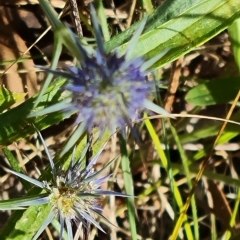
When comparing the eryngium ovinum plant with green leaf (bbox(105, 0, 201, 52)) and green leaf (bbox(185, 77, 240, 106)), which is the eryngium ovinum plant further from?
green leaf (bbox(185, 77, 240, 106))

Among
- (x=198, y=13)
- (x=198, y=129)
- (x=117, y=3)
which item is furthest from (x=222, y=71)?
(x=198, y=13)

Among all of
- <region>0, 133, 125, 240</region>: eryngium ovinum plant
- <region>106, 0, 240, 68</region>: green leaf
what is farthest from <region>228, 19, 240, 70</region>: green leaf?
<region>0, 133, 125, 240</region>: eryngium ovinum plant

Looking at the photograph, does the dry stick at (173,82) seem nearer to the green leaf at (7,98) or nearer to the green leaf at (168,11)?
the green leaf at (168,11)

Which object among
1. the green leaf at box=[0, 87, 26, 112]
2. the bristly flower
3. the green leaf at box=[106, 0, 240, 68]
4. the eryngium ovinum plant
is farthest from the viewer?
the green leaf at box=[0, 87, 26, 112]

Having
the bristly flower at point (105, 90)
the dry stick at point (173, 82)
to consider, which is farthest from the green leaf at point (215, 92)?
the bristly flower at point (105, 90)

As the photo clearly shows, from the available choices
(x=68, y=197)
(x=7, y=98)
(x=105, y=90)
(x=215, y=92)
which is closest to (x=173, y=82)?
(x=215, y=92)

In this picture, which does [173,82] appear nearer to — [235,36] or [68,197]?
[235,36]
